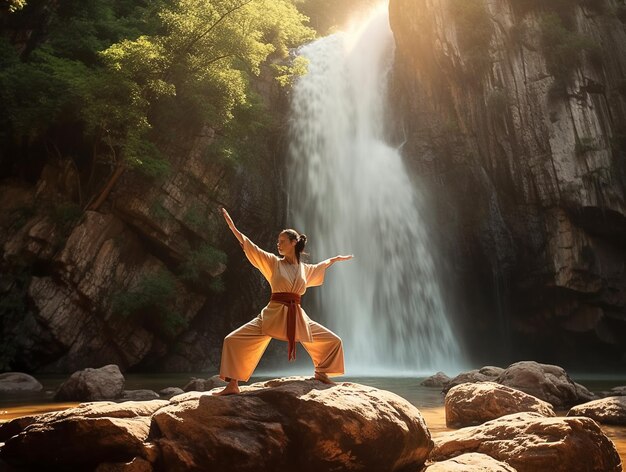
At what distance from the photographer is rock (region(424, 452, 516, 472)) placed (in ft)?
12.8

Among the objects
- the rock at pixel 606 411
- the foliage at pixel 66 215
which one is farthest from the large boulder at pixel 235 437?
the foliage at pixel 66 215

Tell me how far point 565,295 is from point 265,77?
15.7 meters

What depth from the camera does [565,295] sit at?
20.3 m

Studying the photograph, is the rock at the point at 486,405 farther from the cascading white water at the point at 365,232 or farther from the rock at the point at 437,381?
the cascading white water at the point at 365,232

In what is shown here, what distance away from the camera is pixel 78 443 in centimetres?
387

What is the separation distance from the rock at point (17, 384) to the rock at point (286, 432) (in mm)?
8588

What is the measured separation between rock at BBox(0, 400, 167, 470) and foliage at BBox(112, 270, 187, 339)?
13167mm

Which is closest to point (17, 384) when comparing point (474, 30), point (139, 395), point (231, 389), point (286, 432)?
point (139, 395)

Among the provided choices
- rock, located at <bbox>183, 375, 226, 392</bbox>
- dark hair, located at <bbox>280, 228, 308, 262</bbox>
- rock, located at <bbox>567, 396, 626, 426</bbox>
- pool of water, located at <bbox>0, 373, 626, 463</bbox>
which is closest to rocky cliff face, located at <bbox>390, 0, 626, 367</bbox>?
pool of water, located at <bbox>0, 373, 626, 463</bbox>

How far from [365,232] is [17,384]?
13169 millimetres

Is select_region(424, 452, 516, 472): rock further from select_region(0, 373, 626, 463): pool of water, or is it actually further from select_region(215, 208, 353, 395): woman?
select_region(0, 373, 626, 463): pool of water

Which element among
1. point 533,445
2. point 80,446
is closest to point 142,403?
point 80,446

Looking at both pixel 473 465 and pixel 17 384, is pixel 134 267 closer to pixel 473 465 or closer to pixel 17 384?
pixel 17 384

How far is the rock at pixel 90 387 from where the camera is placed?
9.18m
